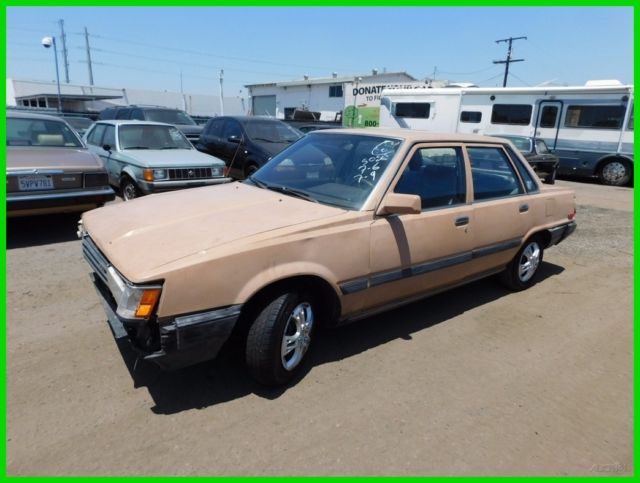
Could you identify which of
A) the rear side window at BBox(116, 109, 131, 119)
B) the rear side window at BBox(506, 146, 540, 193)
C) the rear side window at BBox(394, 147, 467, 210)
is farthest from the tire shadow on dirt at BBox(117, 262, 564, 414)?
the rear side window at BBox(116, 109, 131, 119)

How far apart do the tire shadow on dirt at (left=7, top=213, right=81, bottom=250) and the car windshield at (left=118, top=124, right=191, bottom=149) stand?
1.81 meters

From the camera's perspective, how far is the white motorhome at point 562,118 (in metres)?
13.5

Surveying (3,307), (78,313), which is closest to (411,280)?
(78,313)

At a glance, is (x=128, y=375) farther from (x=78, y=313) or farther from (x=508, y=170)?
(x=508, y=170)

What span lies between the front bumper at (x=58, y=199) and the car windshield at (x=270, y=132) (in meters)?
4.19

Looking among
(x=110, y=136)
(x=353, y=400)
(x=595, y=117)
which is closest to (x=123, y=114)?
(x=110, y=136)

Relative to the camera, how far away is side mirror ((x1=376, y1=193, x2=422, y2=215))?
2975 millimetres

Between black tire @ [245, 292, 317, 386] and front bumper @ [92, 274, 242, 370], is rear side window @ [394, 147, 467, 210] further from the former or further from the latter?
front bumper @ [92, 274, 242, 370]

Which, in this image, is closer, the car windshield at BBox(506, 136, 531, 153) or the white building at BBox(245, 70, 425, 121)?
the car windshield at BBox(506, 136, 531, 153)

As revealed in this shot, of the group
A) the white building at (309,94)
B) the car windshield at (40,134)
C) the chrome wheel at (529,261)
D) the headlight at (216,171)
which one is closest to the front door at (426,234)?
the chrome wheel at (529,261)

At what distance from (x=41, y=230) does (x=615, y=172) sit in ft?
51.2

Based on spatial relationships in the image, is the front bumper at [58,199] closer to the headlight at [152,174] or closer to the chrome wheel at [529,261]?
the headlight at [152,174]

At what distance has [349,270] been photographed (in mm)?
2969

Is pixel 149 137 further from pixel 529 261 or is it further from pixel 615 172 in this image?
pixel 615 172
